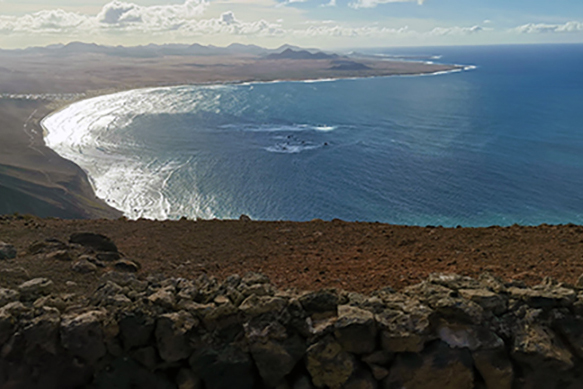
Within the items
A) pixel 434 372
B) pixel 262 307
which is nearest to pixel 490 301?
pixel 434 372

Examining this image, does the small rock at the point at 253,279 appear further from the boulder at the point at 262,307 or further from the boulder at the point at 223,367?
the boulder at the point at 223,367

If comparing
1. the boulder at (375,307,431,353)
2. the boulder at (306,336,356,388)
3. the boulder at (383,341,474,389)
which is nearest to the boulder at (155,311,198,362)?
the boulder at (306,336,356,388)

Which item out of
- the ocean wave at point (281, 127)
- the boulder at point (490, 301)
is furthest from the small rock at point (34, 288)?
the ocean wave at point (281, 127)

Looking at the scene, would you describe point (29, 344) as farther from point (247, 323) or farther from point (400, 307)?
point (400, 307)

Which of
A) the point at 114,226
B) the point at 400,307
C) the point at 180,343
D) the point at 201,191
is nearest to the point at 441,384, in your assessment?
the point at 400,307

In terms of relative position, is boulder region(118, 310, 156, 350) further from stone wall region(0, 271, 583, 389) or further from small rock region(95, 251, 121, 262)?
small rock region(95, 251, 121, 262)

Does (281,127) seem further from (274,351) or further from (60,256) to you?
(274,351)
